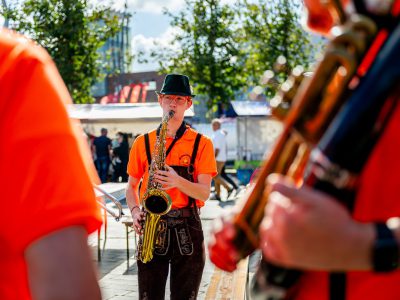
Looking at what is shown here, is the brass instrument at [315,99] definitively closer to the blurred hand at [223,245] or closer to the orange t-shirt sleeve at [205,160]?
the blurred hand at [223,245]

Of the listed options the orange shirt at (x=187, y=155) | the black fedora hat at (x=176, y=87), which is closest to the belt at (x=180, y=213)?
the orange shirt at (x=187, y=155)

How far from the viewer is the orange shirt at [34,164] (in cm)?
113

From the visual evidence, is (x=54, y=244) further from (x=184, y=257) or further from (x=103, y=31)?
(x=103, y=31)

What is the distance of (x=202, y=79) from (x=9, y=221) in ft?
90.0

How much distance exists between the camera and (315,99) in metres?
1.07

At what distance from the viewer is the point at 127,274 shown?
7.40 metres

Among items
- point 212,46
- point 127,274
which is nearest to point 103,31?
point 212,46

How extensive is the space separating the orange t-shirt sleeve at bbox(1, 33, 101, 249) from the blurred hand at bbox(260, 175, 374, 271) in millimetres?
353

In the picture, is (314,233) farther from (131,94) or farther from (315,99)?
(131,94)

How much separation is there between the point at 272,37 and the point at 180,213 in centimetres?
2432

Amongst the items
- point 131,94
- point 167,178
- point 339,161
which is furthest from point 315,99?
point 131,94

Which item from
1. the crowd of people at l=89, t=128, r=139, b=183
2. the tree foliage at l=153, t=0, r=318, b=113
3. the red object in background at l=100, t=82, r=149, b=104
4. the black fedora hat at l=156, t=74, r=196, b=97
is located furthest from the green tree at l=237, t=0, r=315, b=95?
the black fedora hat at l=156, t=74, r=196, b=97

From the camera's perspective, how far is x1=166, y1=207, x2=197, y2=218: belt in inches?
170

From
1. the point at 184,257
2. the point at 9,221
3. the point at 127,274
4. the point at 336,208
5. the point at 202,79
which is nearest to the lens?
the point at 336,208
